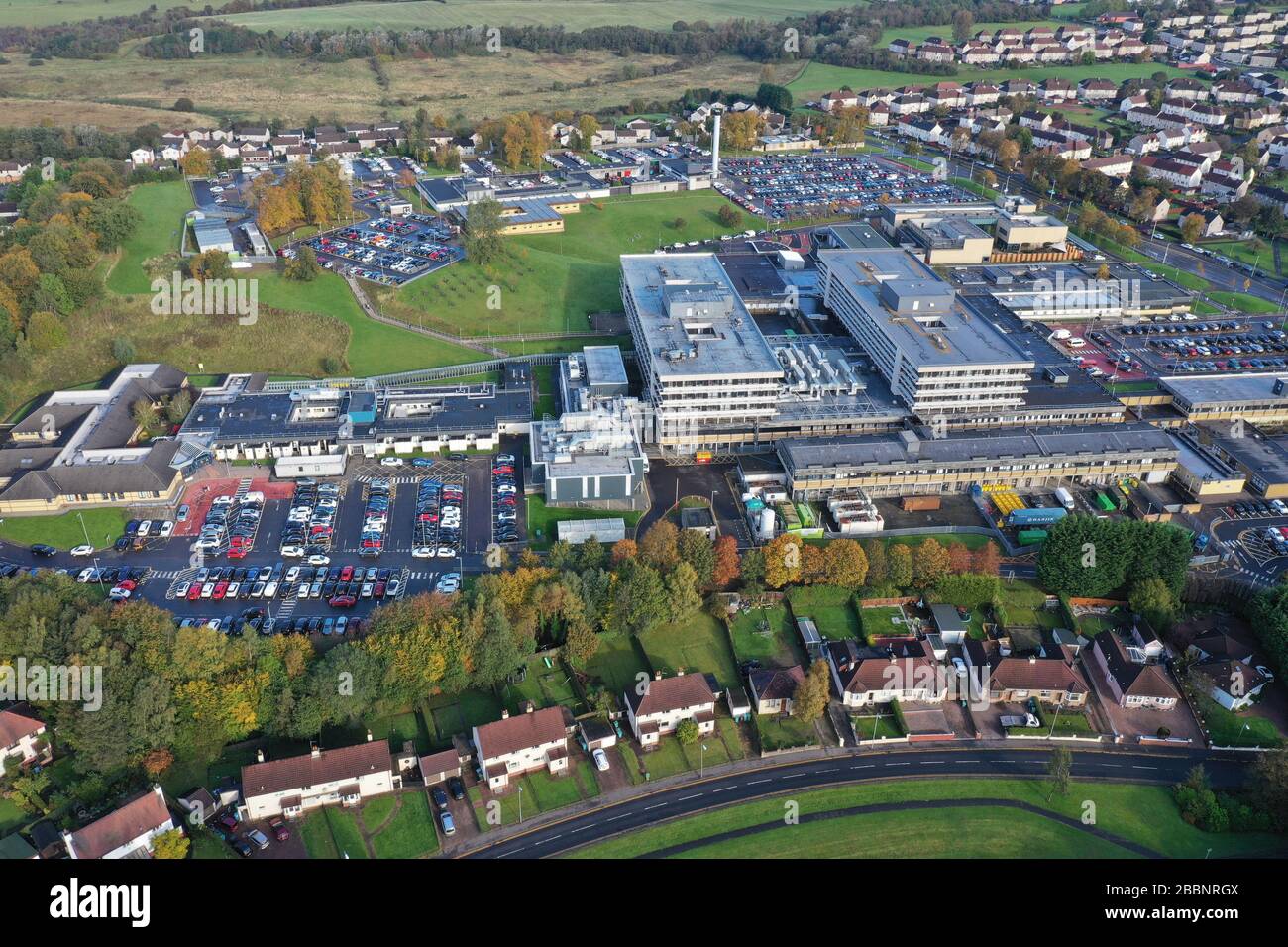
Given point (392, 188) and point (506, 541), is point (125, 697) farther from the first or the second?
point (392, 188)

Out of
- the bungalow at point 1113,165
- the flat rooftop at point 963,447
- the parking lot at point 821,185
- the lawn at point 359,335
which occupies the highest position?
the bungalow at point 1113,165

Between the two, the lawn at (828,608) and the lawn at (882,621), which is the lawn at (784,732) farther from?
the lawn at (882,621)

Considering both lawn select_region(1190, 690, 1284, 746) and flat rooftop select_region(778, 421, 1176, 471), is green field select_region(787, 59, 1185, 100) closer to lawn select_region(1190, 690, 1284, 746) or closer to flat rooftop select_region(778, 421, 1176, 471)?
flat rooftop select_region(778, 421, 1176, 471)

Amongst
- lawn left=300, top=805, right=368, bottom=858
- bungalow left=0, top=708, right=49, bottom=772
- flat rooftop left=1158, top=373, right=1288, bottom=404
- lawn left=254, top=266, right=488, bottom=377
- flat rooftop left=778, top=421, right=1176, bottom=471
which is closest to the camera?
lawn left=300, top=805, right=368, bottom=858

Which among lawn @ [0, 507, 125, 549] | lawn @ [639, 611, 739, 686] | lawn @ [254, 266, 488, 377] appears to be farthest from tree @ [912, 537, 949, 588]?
lawn @ [0, 507, 125, 549]

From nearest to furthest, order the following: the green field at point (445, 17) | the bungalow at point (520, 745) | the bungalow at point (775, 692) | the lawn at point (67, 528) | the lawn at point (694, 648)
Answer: the bungalow at point (520, 745), the bungalow at point (775, 692), the lawn at point (694, 648), the lawn at point (67, 528), the green field at point (445, 17)

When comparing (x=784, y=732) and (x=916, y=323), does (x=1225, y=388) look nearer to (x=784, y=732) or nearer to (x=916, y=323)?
(x=916, y=323)

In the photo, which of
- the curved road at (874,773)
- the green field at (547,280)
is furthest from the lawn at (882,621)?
the green field at (547,280)
